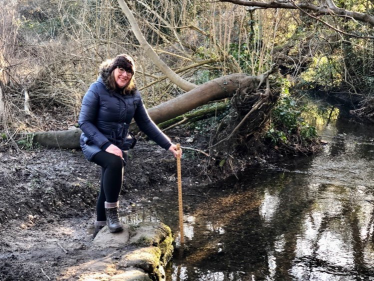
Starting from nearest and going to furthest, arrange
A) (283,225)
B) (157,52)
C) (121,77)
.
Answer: (121,77), (283,225), (157,52)

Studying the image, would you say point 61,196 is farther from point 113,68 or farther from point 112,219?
point 113,68

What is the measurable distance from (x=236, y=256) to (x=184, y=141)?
466 cm

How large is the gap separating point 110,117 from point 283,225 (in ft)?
9.99

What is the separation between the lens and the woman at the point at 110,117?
14.7 ft

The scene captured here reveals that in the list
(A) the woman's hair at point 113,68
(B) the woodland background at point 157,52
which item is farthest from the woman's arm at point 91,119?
(B) the woodland background at point 157,52

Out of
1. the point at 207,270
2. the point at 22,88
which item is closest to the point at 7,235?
the point at 207,270

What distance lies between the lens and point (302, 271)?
4.90 meters

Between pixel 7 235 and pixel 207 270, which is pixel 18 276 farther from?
pixel 207 270

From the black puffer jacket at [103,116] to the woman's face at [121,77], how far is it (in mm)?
107

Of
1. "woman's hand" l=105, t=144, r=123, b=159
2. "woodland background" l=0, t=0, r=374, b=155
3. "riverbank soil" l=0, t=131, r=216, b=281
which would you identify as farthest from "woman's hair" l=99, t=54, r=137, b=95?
"woodland background" l=0, t=0, r=374, b=155

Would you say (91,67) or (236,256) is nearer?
(236,256)

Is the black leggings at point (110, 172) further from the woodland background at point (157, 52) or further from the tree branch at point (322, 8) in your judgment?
the woodland background at point (157, 52)

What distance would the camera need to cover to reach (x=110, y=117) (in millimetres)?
4566

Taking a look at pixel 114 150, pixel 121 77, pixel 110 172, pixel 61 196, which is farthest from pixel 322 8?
pixel 61 196
